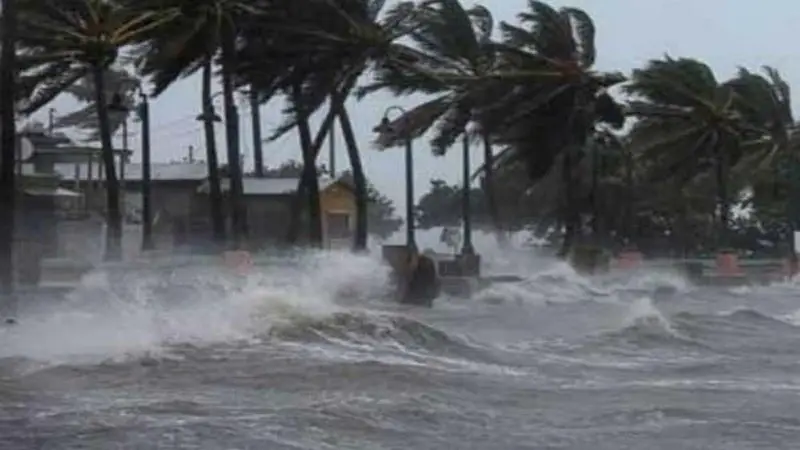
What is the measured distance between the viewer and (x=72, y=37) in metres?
34.7

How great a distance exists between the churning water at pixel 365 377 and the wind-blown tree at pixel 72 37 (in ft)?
43.4

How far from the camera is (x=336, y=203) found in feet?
174

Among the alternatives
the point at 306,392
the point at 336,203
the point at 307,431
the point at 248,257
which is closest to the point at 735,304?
the point at 248,257

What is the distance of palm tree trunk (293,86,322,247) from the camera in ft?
121

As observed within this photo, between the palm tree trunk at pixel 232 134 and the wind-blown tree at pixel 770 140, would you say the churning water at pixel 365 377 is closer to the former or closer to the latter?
the palm tree trunk at pixel 232 134

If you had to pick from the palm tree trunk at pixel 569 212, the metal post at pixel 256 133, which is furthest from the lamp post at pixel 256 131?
the palm tree trunk at pixel 569 212

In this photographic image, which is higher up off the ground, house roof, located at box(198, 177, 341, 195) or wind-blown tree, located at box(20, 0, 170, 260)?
wind-blown tree, located at box(20, 0, 170, 260)

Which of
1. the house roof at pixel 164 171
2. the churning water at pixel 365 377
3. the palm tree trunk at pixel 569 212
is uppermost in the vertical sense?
the house roof at pixel 164 171

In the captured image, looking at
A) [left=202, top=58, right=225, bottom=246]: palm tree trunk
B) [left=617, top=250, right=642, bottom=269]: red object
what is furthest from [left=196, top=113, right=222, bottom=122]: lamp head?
[left=617, top=250, right=642, bottom=269]: red object

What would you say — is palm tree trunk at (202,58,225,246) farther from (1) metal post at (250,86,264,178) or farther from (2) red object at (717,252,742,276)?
(2) red object at (717,252,742,276)

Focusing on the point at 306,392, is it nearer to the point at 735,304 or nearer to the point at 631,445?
the point at 631,445

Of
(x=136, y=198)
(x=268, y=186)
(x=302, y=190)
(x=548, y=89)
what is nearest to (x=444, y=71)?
(x=548, y=89)

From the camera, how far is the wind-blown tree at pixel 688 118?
47156 millimetres

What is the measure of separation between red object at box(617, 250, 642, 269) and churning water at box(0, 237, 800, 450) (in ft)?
66.9
